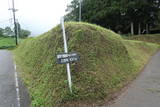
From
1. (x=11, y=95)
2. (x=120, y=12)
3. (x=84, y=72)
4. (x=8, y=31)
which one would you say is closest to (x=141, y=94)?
(x=84, y=72)

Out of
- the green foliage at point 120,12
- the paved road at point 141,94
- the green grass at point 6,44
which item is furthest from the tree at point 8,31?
the paved road at point 141,94

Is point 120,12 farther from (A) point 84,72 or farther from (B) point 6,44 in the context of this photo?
(A) point 84,72

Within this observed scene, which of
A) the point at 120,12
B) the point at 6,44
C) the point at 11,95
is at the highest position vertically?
the point at 120,12

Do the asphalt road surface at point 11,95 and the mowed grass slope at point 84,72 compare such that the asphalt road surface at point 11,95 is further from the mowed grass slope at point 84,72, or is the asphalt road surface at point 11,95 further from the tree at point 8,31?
the tree at point 8,31

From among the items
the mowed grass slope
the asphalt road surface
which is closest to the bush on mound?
the mowed grass slope

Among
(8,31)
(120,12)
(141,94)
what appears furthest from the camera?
(8,31)

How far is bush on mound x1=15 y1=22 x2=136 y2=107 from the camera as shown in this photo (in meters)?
5.24

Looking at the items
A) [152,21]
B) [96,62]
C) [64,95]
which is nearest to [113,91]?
[96,62]

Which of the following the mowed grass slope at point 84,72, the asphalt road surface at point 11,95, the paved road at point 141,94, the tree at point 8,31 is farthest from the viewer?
the tree at point 8,31

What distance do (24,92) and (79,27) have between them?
3.49m

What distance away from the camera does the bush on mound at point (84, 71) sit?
524 centimetres

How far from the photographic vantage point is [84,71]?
5.97 metres

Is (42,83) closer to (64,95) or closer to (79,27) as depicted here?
(64,95)

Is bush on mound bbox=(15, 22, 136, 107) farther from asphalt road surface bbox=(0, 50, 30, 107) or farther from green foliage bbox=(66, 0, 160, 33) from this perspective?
green foliage bbox=(66, 0, 160, 33)
